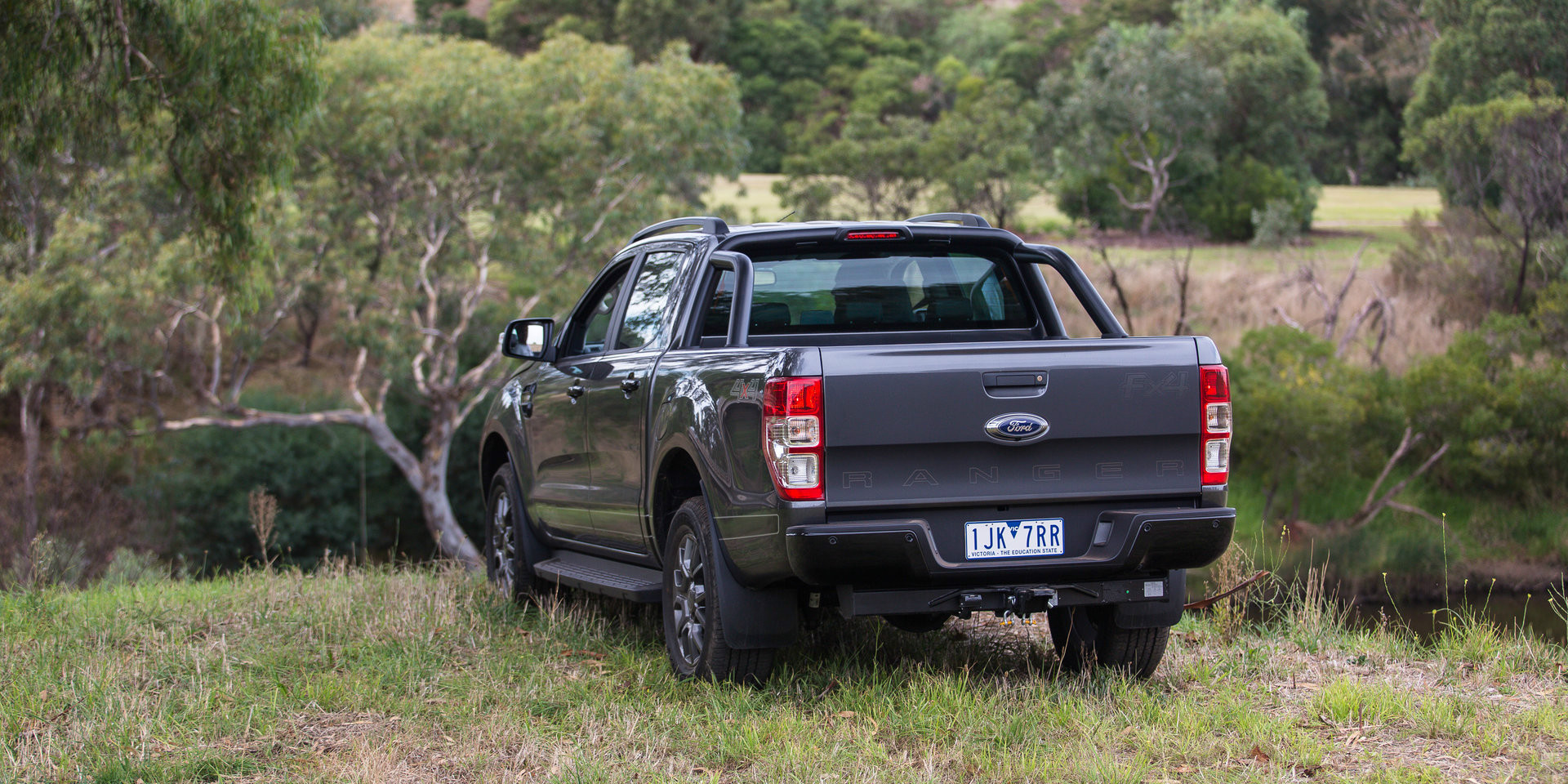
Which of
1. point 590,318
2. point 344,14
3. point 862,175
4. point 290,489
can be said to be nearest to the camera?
point 590,318

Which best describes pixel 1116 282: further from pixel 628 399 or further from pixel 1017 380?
pixel 1017 380

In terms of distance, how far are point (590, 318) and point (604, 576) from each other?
165 centimetres

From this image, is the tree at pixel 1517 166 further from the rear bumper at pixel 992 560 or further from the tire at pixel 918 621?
the rear bumper at pixel 992 560

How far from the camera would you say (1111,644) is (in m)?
5.93

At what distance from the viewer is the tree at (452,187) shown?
2891 centimetres

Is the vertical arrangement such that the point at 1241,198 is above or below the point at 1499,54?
below

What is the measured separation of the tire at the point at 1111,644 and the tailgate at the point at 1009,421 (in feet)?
2.88

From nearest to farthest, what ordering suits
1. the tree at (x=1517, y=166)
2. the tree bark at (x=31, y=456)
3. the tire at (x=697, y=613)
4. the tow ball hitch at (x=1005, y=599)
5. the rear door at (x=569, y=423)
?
the tow ball hitch at (x=1005, y=599) < the tire at (x=697, y=613) < the rear door at (x=569, y=423) < the tree bark at (x=31, y=456) < the tree at (x=1517, y=166)

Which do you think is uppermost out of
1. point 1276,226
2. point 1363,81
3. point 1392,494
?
point 1363,81

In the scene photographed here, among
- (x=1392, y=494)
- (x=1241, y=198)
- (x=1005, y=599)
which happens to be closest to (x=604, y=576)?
(x=1005, y=599)

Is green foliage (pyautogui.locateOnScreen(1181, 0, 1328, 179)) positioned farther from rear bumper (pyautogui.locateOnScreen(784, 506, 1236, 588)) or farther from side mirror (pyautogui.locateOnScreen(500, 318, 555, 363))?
rear bumper (pyautogui.locateOnScreen(784, 506, 1236, 588))

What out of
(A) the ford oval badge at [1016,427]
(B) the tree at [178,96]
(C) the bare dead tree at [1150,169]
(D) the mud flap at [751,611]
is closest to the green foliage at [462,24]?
(C) the bare dead tree at [1150,169]

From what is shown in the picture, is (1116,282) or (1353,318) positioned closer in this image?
(1116,282)

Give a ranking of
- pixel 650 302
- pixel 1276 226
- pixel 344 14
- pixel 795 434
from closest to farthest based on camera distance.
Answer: pixel 795 434
pixel 650 302
pixel 344 14
pixel 1276 226
